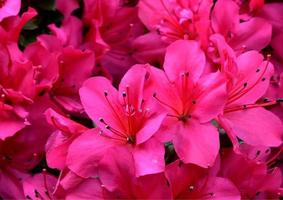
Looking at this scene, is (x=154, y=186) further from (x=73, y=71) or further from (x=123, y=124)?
(x=73, y=71)

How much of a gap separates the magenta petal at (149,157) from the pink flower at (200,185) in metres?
0.04

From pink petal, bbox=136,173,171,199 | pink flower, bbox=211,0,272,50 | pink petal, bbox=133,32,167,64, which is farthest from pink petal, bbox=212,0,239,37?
pink petal, bbox=136,173,171,199

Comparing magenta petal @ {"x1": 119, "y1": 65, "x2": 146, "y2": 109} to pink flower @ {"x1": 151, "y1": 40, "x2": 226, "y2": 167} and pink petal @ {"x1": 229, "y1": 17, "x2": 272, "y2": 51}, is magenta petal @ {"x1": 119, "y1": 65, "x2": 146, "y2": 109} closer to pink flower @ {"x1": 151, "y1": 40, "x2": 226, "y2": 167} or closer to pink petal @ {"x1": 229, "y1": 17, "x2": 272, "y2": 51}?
pink flower @ {"x1": 151, "y1": 40, "x2": 226, "y2": 167}

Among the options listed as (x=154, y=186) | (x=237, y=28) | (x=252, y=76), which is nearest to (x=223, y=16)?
(x=237, y=28)

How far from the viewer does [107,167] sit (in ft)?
3.10

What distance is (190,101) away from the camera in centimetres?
99

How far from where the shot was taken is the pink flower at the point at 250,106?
1.00 metres

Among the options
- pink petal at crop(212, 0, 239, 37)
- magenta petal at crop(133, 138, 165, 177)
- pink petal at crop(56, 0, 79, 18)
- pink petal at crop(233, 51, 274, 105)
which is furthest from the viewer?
pink petal at crop(56, 0, 79, 18)

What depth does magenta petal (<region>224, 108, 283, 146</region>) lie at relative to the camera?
1.00 metres

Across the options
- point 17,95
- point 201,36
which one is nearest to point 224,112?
point 201,36

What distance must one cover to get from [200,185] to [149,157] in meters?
0.09

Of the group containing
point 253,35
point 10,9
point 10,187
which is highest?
point 10,9

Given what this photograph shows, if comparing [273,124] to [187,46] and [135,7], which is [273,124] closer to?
[187,46]

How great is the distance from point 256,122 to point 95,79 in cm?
25
